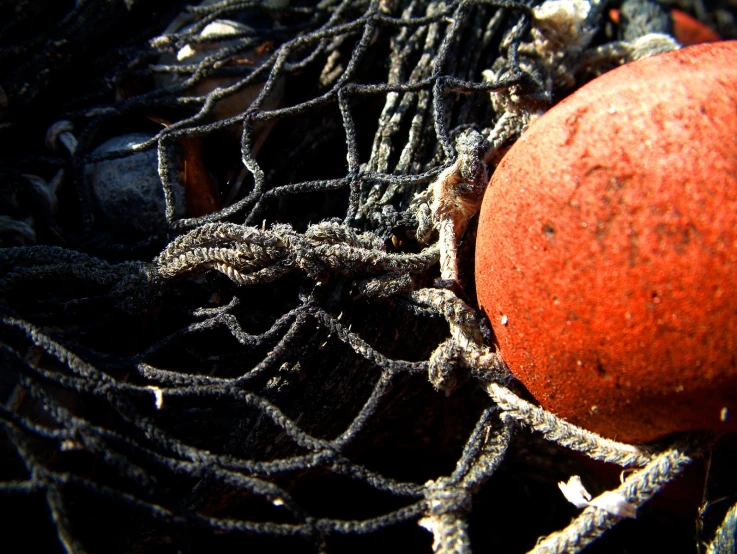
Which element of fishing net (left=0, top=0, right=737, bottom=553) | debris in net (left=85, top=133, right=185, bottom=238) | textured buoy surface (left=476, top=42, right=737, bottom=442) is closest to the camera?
textured buoy surface (left=476, top=42, right=737, bottom=442)

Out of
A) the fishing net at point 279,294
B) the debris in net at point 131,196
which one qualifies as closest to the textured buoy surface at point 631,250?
the fishing net at point 279,294

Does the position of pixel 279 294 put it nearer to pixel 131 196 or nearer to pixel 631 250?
pixel 131 196

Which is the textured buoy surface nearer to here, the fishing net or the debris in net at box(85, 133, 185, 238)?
the fishing net

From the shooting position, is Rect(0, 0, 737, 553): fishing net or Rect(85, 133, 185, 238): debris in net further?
Rect(85, 133, 185, 238): debris in net

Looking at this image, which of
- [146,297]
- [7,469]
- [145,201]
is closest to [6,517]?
[7,469]

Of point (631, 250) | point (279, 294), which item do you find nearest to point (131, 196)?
point (279, 294)

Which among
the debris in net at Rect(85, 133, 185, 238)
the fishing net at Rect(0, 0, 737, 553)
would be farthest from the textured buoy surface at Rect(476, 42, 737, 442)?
the debris in net at Rect(85, 133, 185, 238)
